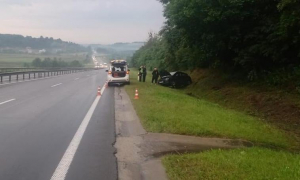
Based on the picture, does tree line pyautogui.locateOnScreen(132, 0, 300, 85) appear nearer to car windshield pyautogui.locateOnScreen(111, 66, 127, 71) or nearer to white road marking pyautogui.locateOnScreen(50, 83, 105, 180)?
car windshield pyautogui.locateOnScreen(111, 66, 127, 71)

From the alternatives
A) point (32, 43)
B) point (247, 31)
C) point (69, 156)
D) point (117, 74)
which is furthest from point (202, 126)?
point (32, 43)

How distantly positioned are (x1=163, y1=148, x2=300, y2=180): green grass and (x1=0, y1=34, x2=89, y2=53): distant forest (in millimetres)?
70277

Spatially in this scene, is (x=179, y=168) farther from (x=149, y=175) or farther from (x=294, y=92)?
(x=294, y=92)

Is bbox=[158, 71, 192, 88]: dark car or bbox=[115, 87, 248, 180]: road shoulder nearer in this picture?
bbox=[115, 87, 248, 180]: road shoulder

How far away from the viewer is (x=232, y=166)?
688 cm

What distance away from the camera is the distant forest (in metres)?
75.3

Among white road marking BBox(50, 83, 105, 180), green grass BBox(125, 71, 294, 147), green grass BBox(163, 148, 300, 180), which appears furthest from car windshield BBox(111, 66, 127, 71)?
green grass BBox(163, 148, 300, 180)

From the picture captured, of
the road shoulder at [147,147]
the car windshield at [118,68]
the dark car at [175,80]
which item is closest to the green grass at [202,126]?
the road shoulder at [147,147]

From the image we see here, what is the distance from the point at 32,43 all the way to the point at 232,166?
96.0 meters

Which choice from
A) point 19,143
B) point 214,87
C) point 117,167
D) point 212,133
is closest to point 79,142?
point 19,143

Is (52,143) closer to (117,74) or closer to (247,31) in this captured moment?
(247,31)

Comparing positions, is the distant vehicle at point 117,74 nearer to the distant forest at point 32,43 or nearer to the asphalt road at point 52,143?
the asphalt road at point 52,143

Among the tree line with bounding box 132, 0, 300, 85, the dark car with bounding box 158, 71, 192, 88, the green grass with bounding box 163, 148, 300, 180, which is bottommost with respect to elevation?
the dark car with bounding box 158, 71, 192, 88

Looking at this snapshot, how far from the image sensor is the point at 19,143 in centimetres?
880
